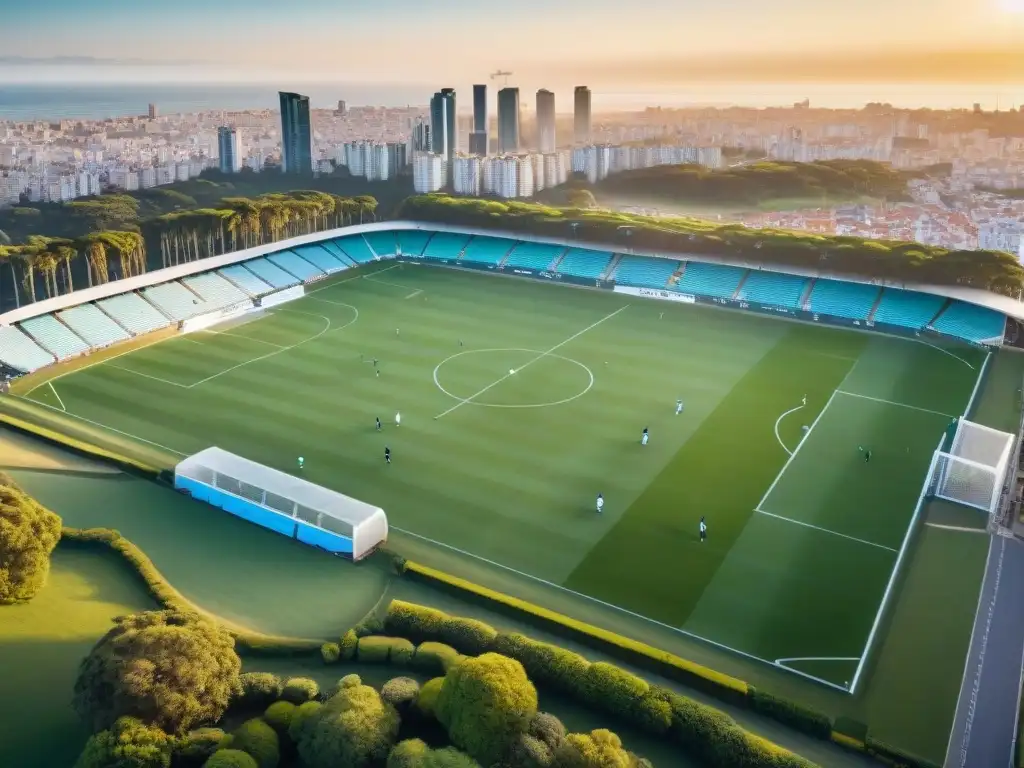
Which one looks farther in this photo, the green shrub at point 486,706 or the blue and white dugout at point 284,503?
the blue and white dugout at point 284,503

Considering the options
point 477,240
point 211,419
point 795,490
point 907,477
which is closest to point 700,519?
point 795,490

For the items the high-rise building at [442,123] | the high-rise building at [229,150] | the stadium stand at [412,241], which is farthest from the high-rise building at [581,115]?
the stadium stand at [412,241]

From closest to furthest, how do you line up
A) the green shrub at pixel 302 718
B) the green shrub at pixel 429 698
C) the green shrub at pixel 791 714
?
the green shrub at pixel 302 718
the green shrub at pixel 429 698
the green shrub at pixel 791 714

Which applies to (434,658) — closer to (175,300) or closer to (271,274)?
(175,300)

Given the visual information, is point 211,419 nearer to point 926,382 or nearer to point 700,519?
point 700,519

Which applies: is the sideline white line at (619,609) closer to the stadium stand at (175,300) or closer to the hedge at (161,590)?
the hedge at (161,590)

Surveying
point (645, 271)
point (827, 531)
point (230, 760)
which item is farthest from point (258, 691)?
point (645, 271)

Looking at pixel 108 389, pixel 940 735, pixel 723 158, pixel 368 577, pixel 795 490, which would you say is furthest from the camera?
pixel 723 158
